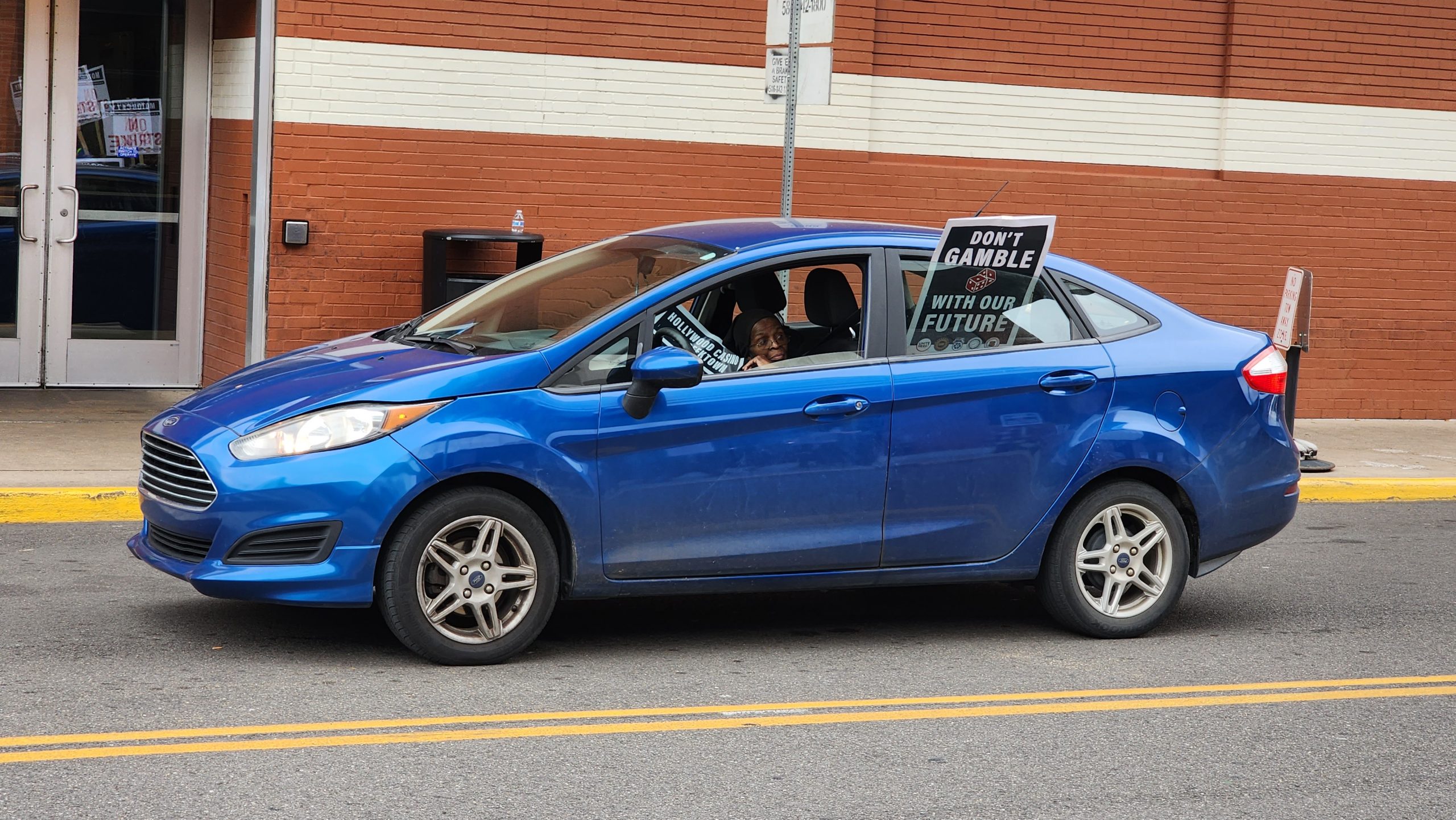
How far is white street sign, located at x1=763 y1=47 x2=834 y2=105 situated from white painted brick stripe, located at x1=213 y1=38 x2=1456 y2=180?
2.60 meters

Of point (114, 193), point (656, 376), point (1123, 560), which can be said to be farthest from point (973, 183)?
point (656, 376)

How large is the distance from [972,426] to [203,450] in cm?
278

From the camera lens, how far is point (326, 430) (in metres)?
5.62

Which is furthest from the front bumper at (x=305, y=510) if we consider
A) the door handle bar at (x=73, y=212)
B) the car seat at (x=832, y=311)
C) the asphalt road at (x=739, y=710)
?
the door handle bar at (x=73, y=212)

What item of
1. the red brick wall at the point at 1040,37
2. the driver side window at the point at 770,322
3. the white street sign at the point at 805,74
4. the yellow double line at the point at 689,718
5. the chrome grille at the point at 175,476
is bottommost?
the yellow double line at the point at 689,718

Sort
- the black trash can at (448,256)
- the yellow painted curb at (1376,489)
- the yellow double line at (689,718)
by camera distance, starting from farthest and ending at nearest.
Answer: the black trash can at (448,256) → the yellow painted curb at (1376,489) → the yellow double line at (689,718)

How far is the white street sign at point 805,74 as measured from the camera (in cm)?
920

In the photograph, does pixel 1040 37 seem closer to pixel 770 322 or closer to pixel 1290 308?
pixel 1290 308

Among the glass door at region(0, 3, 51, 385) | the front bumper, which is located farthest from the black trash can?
the front bumper

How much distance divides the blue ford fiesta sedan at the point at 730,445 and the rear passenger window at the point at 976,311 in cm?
1

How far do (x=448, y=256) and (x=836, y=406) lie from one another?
590 cm

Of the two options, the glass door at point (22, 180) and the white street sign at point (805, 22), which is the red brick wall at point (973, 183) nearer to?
the glass door at point (22, 180)

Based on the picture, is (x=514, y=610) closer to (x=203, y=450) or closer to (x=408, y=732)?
(x=408, y=732)

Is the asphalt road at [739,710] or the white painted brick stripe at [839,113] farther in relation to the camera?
the white painted brick stripe at [839,113]
